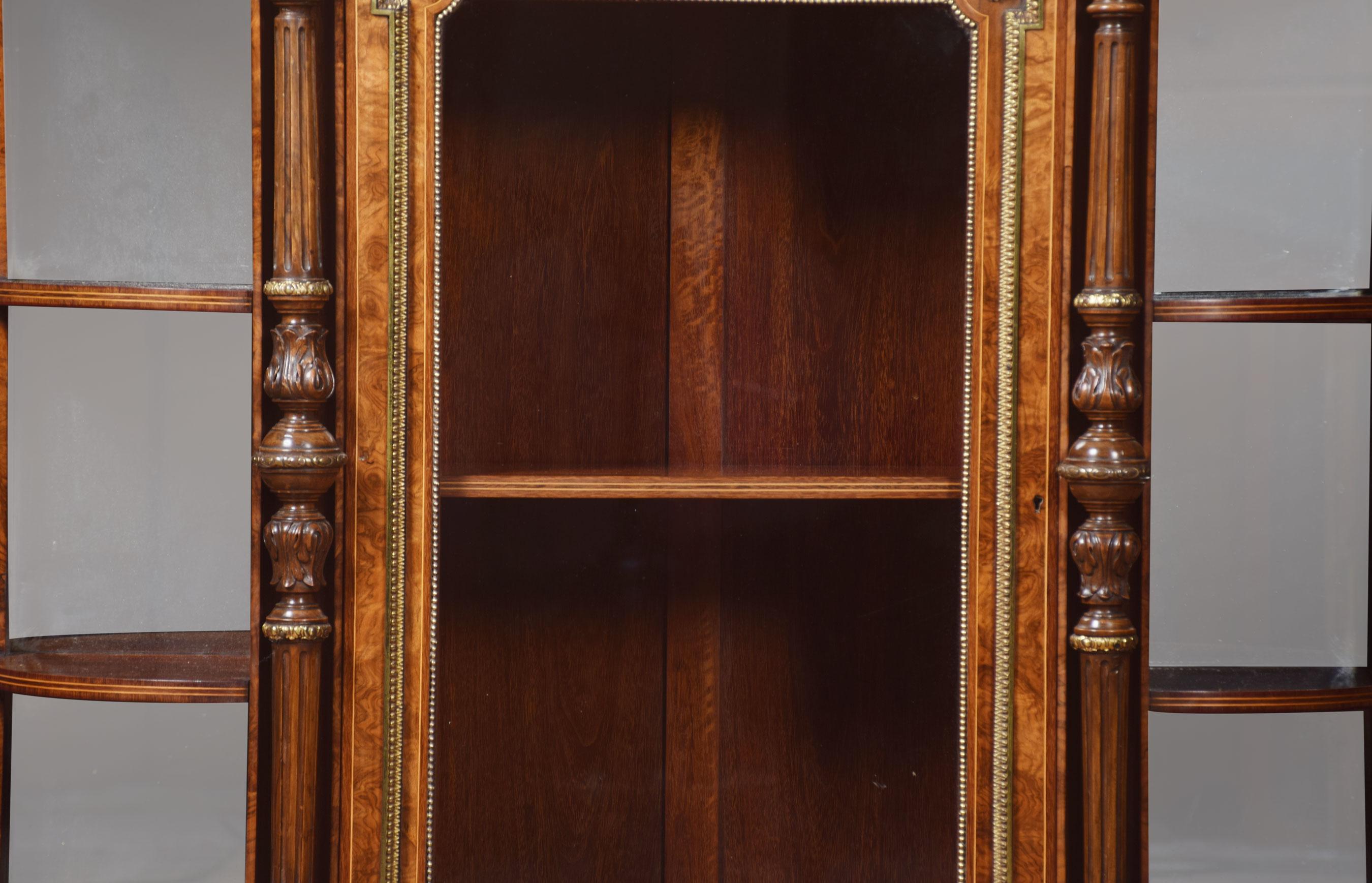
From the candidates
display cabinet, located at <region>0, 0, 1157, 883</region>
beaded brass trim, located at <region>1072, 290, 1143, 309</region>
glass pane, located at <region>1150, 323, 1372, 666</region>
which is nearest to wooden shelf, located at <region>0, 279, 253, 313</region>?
display cabinet, located at <region>0, 0, 1157, 883</region>

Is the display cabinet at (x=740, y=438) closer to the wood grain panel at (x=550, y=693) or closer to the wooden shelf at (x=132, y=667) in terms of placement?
the wood grain panel at (x=550, y=693)

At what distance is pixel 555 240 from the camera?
111 cm

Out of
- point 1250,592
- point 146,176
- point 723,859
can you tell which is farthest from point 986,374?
point 146,176

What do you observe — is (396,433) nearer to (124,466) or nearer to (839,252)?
(124,466)

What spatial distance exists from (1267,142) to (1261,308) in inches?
→ 6.5

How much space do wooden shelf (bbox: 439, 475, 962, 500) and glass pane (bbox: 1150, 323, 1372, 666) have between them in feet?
0.65

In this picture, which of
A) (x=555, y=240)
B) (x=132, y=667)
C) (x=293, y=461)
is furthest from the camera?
(x=555, y=240)

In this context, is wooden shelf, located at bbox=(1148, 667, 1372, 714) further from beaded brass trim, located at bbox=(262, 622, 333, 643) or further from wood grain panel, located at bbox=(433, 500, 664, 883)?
beaded brass trim, located at bbox=(262, 622, 333, 643)

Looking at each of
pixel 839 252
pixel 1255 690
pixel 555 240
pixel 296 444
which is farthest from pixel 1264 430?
pixel 296 444

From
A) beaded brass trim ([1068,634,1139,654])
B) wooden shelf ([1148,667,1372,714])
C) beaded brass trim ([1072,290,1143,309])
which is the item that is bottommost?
wooden shelf ([1148,667,1372,714])

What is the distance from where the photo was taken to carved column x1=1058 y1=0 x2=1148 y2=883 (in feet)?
2.87

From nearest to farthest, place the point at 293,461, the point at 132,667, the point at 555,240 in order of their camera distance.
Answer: the point at 293,461 < the point at 132,667 < the point at 555,240

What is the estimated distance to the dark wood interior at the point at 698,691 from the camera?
100 centimetres

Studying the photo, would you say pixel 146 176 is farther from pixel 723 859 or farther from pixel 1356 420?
pixel 1356 420
